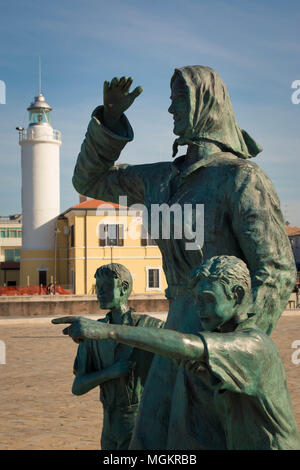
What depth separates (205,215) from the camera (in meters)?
2.84

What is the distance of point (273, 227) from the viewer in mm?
2730

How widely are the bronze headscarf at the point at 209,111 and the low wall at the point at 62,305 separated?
2016 cm

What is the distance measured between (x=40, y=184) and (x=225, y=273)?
49479mm

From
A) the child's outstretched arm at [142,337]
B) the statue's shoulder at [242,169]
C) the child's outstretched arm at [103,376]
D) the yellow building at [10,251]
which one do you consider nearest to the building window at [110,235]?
the yellow building at [10,251]

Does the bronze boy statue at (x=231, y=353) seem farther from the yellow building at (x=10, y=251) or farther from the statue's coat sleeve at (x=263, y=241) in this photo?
the yellow building at (x=10, y=251)

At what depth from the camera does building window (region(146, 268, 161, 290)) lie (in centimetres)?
5075

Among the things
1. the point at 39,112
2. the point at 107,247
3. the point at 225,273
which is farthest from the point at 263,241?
the point at 39,112

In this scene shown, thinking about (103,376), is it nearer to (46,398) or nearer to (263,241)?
(263,241)

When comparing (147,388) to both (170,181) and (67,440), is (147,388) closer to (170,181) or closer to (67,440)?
(170,181)

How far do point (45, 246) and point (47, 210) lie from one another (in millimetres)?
3010

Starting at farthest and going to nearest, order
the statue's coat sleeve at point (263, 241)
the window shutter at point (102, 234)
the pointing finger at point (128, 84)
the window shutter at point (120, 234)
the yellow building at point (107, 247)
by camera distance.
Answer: the window shutter at point (102, 234) → the yellow building at point (107, 247) → the window shutter at point (120, 234) → the pointing finger at point (128, 84) → the statue's coat sleeve at point (263, 241)

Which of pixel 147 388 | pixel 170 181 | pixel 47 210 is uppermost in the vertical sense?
pixel 47 210

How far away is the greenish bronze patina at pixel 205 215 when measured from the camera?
8.68 ft

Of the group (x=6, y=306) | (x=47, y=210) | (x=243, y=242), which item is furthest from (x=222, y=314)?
(x=47, y=210)
